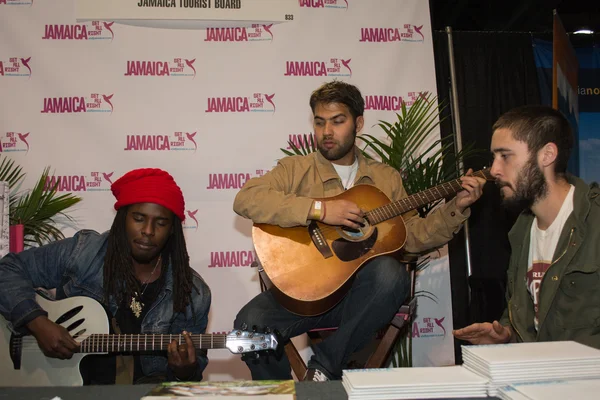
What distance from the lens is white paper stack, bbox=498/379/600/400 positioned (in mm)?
1279

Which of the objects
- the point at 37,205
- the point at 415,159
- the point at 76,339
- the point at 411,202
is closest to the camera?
the point at 76,339

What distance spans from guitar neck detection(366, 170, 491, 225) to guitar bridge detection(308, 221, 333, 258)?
0.30 meters

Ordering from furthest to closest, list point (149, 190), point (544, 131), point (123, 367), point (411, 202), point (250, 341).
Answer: point (411, 202), point (149, 190), point (123, 367), point (250, 341), point (544, 131)

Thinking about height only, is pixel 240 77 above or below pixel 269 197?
above

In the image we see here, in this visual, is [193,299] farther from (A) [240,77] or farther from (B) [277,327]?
(A) [240,77]

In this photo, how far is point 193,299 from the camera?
Answer: 9.65ft

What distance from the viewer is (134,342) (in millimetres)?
2621

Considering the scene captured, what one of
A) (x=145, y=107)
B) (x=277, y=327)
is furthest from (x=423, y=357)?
(x=145, y=107)

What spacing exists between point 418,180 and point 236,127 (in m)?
1.58

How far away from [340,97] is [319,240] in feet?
3.23

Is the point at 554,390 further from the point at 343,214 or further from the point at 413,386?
the point at 343,214

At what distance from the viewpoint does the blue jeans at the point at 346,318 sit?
258cm

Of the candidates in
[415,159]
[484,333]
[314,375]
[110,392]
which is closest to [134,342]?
[314,375]

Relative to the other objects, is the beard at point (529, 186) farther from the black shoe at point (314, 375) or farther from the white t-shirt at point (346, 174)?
the black shoe at point (314, 375)
